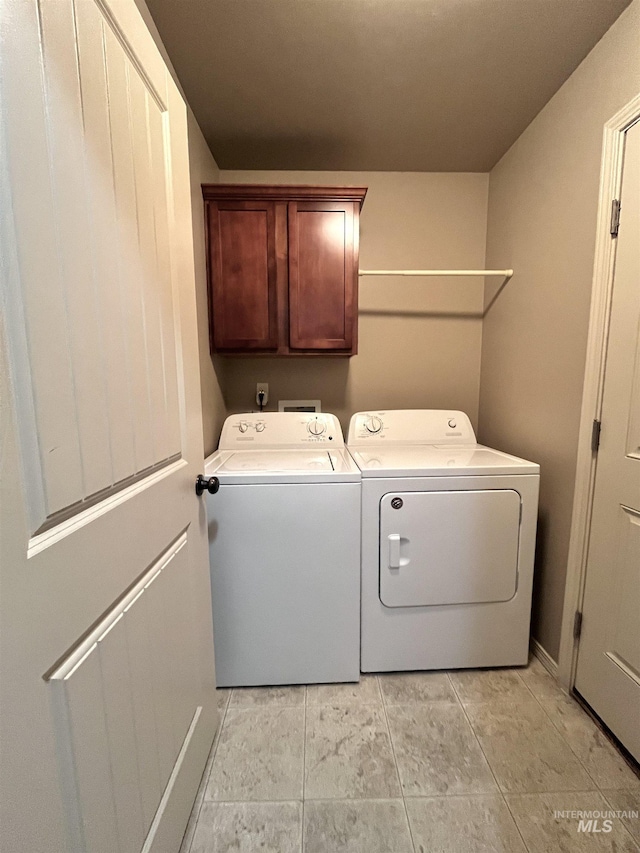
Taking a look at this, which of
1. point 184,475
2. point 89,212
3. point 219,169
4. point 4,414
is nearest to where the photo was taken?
point 4,414

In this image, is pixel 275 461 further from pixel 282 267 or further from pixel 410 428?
pixel 282 267

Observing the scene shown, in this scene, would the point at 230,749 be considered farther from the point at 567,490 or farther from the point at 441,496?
the point at 567,490

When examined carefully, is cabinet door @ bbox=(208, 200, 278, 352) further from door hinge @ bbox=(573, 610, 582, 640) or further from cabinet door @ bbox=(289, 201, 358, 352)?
door hinge @ bbox=(573, 610, 582, 640)

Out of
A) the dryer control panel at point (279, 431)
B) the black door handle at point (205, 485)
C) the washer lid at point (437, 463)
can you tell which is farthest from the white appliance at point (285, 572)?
the dryer control panel at point (279, 431)

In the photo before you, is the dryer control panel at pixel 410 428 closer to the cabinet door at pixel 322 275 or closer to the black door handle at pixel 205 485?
the cabinet door at pixel 322 275

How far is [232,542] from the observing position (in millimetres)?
1344

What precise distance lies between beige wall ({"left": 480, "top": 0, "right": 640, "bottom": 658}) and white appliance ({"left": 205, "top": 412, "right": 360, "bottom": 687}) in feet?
2.84

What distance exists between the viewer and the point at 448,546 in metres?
1.42

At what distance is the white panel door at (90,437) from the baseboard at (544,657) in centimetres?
146

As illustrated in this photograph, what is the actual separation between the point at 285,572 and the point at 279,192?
1.75 metres

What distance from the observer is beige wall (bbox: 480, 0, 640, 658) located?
4.09 ft

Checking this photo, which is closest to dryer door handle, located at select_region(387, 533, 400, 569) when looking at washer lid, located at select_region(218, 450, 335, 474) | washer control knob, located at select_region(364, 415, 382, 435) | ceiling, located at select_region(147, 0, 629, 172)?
washer lid, located at select_region(218, 450, 335, 474)

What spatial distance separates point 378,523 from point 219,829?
1.00 m

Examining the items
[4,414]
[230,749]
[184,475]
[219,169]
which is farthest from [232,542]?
[219,169]
